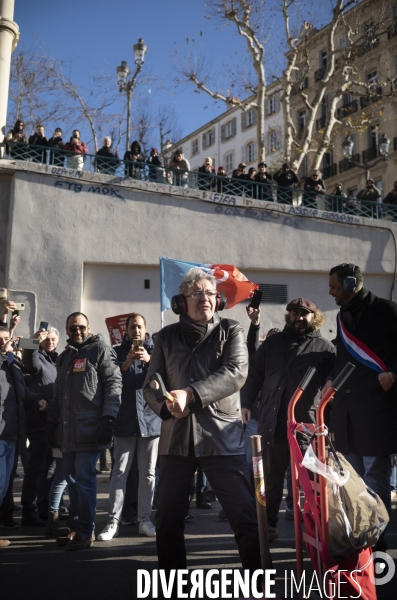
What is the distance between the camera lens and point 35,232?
16062mm

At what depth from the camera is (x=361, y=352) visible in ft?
16.0

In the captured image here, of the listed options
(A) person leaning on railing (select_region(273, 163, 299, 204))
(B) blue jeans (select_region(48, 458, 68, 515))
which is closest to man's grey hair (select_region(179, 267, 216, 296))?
(B) blue jeans (select_region(48, 458, 68, 515))

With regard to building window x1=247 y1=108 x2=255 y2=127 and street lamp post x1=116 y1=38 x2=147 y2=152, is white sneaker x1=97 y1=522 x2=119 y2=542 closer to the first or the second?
street lamp post x1=116 y1=38 x2=147 y2=152

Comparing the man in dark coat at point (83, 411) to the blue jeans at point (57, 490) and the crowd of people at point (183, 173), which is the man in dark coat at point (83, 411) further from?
the crowd of people at point (183, 173)

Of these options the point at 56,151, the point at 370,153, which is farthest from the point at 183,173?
the point at 370,153

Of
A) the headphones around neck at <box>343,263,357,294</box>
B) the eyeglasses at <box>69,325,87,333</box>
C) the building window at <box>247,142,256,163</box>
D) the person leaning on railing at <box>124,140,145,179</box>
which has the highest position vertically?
the building window at <box>247,142,256,163</box>

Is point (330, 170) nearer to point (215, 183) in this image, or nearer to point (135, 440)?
point (215, 183)

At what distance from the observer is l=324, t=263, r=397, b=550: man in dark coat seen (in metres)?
4.74

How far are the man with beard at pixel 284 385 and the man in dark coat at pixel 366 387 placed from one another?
715 mm

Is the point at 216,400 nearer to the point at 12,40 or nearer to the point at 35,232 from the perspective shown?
the point at 35,232

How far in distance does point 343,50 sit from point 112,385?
19633 millimetres

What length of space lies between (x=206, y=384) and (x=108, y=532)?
2.99 metres

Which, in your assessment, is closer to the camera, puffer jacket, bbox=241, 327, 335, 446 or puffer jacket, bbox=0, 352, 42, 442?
puffer jacket, bbox=241, 327, 335, 446

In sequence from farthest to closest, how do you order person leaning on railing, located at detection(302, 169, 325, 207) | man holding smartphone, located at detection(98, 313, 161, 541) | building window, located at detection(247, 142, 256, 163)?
building window, located at detection(247, 142, 256, 163) → person leaning on railing, located at detection(302, 169, 325, 207) → man holding smartphone, located at detection(98, 313, 161, 541)
